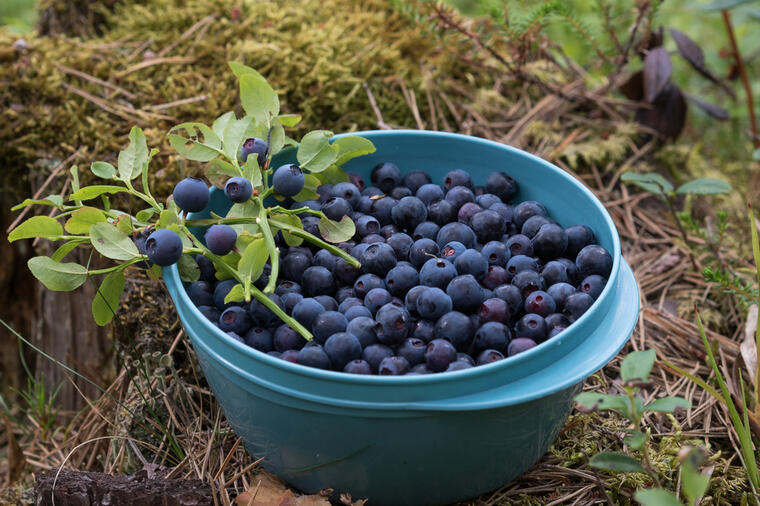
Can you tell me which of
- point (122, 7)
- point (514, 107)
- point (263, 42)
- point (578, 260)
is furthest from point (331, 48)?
point (578, 260)

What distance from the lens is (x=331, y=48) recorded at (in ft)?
8.02

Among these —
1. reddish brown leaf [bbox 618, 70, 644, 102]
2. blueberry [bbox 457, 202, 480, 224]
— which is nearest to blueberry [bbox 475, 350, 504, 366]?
blueberry [bbox 457, 202, 480, 224]

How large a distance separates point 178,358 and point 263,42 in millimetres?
1196

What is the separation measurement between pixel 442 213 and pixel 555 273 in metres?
0.31

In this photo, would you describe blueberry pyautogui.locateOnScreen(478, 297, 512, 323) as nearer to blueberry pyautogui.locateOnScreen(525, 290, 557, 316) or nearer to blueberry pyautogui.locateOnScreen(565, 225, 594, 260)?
blueberry pyautogui.locateOnScreen(525, 290, 557, 316)

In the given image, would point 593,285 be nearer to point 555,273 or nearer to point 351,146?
point 555,273

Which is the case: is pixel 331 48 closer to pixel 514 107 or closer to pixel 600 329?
pixel 514 107

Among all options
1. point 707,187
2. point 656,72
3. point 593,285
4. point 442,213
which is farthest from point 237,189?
point 656,72

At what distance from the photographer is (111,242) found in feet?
4.23

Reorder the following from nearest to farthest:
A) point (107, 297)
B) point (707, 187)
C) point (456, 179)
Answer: point (107, 297) < point (456, 179) < point (707, 187)

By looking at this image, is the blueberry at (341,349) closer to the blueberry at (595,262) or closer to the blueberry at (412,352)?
the blueberry at (412,352)

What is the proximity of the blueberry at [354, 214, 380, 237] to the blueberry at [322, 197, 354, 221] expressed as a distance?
4cm

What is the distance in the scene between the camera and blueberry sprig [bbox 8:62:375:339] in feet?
4.18

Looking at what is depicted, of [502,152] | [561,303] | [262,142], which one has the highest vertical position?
[262,142]
